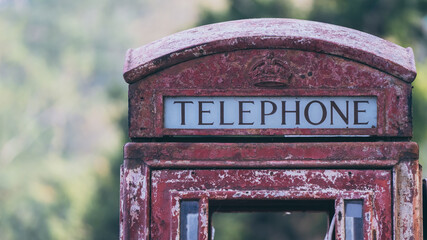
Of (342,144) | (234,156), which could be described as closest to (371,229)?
(342,144)

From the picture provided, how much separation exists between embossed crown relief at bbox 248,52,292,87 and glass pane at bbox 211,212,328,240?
7.23m

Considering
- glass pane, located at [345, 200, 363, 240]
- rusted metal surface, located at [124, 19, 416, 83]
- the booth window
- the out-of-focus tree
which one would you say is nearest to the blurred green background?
Answer: the out-of-focus tree

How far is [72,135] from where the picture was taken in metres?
31.2

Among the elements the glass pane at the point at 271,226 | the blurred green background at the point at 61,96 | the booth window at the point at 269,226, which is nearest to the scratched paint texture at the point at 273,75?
the booth window at the point at 269,226

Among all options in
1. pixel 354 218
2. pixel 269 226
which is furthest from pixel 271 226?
pixel 354 218

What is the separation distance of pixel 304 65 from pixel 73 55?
29067 millimetres

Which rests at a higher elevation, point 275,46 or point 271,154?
point 275,46

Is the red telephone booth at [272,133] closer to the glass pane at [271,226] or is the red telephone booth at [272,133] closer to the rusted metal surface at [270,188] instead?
the rusted metal surface at [270,188]

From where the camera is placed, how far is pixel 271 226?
10.1 meters

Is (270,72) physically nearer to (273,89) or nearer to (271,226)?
(273,89)

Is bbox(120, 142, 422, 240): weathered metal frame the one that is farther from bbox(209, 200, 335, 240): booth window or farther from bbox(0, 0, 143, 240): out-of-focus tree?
bbox(0, 0, 143, 240): out-of-focus tree

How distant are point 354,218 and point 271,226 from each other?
7.46 metres

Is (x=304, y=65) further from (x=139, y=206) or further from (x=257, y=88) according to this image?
(x=139, y=206)

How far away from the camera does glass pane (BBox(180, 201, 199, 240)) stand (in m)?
2.69
